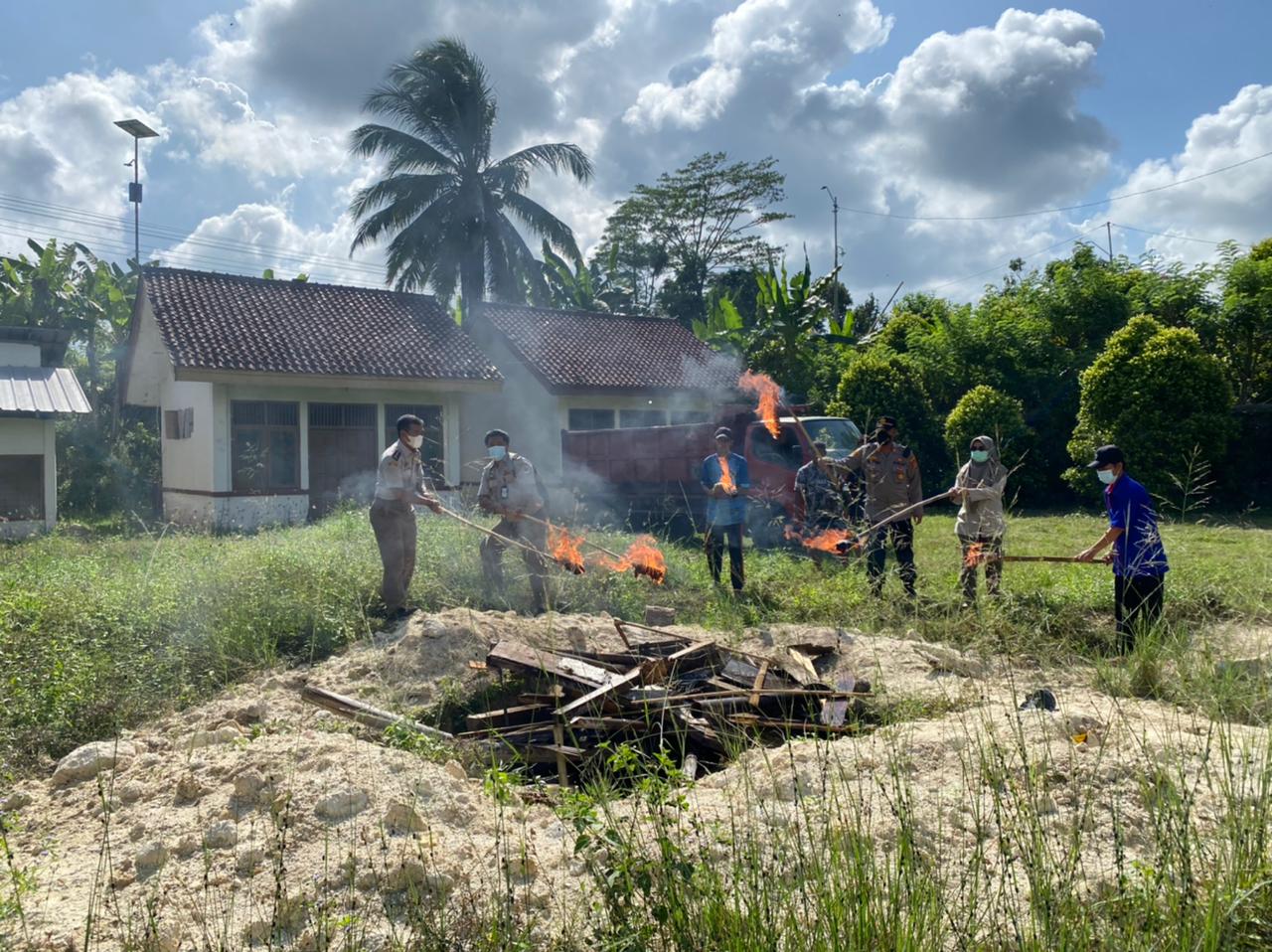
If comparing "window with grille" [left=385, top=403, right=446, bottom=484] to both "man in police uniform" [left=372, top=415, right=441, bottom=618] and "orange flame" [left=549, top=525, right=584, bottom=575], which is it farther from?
"man in police uniform" [left=372, top=415, right=441, bottom=618]

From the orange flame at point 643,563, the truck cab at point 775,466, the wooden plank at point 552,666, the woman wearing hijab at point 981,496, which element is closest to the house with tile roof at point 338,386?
the truck cab at point 775,466

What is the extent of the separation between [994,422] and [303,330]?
44.4 feet

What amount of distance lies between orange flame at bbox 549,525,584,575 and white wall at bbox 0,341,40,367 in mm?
13590

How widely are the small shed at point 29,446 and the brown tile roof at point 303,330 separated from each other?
2138mm

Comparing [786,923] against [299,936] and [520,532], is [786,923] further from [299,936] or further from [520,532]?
[520,532]

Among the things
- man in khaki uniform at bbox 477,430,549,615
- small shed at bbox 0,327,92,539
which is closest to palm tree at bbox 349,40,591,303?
small shed at bbox 0,327,92,539

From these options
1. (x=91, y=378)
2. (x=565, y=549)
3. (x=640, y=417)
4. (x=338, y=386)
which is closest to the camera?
(x=565, y=549)

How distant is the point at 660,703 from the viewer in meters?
5.52

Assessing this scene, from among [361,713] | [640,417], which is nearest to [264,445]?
[640,417]

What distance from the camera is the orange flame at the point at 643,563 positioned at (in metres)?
8.91

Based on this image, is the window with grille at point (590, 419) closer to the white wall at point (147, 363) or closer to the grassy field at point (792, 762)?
the white wall at point (147, 363)

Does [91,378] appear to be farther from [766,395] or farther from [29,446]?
[766,395]

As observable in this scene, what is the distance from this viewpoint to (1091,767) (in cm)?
392

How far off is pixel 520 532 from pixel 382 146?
19914 millimetres
